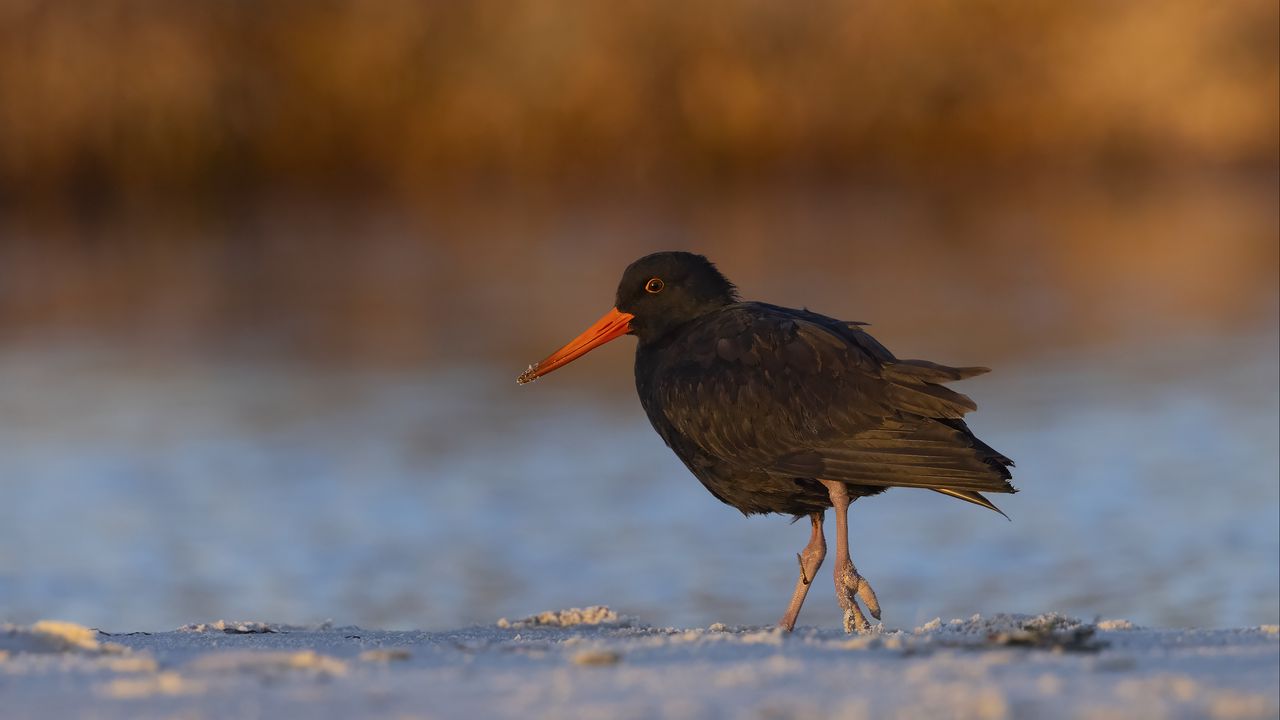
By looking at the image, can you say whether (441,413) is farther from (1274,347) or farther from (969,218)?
(969,218)

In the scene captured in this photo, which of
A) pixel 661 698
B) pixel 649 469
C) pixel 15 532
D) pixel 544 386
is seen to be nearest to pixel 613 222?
pixel 544 386

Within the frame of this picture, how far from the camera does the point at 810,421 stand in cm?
702

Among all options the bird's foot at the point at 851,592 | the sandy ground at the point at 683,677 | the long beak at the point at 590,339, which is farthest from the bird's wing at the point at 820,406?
the sandy ground at the point at 683,677

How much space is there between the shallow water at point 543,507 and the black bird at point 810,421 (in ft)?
13.7

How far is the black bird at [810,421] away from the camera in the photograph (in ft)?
22.2

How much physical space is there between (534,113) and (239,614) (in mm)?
23689

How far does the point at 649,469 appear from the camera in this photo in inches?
635

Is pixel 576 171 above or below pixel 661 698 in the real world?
above

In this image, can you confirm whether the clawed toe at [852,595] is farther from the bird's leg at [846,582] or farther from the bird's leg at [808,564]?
the bird's leg at [808,564]

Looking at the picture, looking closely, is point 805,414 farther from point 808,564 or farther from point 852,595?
point 852,595

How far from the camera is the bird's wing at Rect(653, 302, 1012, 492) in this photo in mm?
6742

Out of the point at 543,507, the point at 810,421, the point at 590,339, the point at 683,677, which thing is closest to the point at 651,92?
the point at 543,507

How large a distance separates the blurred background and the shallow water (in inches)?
2.2

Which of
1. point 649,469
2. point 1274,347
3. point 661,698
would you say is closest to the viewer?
point 661,698
